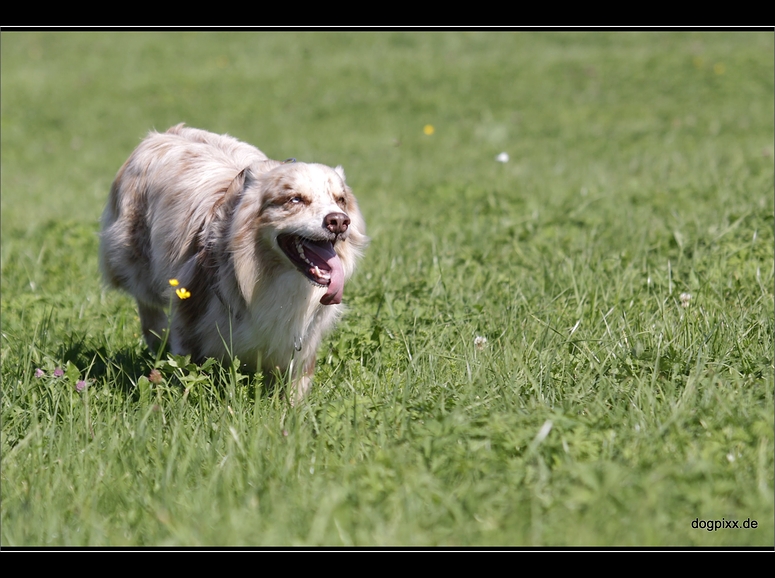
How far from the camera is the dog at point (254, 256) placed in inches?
160

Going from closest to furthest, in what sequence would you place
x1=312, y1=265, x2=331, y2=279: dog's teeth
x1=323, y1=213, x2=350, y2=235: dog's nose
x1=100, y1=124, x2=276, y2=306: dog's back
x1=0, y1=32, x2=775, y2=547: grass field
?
x1=0, y1=32, x2=775, y2=547: grass field < x1=323, y1=213, x2=350, y2=235: dog's nose < x1=312, y1=265, x2=331, y2=279: dog's teeth < x1=100, y1=124, x2=276, y2=306: dog's back

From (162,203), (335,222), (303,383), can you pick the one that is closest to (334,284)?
(335,222)

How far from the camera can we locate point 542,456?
9.77ft

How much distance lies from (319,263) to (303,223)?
231 millimetres

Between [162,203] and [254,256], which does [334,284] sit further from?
[162,203]

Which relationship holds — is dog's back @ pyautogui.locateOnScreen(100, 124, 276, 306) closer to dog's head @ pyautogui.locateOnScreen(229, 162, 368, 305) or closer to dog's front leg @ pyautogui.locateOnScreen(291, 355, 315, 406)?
dog's head @ pyautogui.locateOnScreen(229, 162, 368, 305)

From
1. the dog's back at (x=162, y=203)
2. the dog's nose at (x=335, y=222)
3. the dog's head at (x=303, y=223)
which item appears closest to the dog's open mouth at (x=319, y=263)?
the dog's head at (x=303, y=223)

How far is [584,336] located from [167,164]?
2.71 m

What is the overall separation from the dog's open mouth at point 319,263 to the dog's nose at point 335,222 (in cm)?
17

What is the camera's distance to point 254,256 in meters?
4.17

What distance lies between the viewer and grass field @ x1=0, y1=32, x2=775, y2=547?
2732mm

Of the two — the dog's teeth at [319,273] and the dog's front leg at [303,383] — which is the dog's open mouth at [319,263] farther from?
the dog's front leg at [303,383]

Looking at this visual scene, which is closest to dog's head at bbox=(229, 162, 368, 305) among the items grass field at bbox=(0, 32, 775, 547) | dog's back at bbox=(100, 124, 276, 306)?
dog's back at bbox=(100, 124, 276, 306)

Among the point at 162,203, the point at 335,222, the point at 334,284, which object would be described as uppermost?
the point at 335,222
